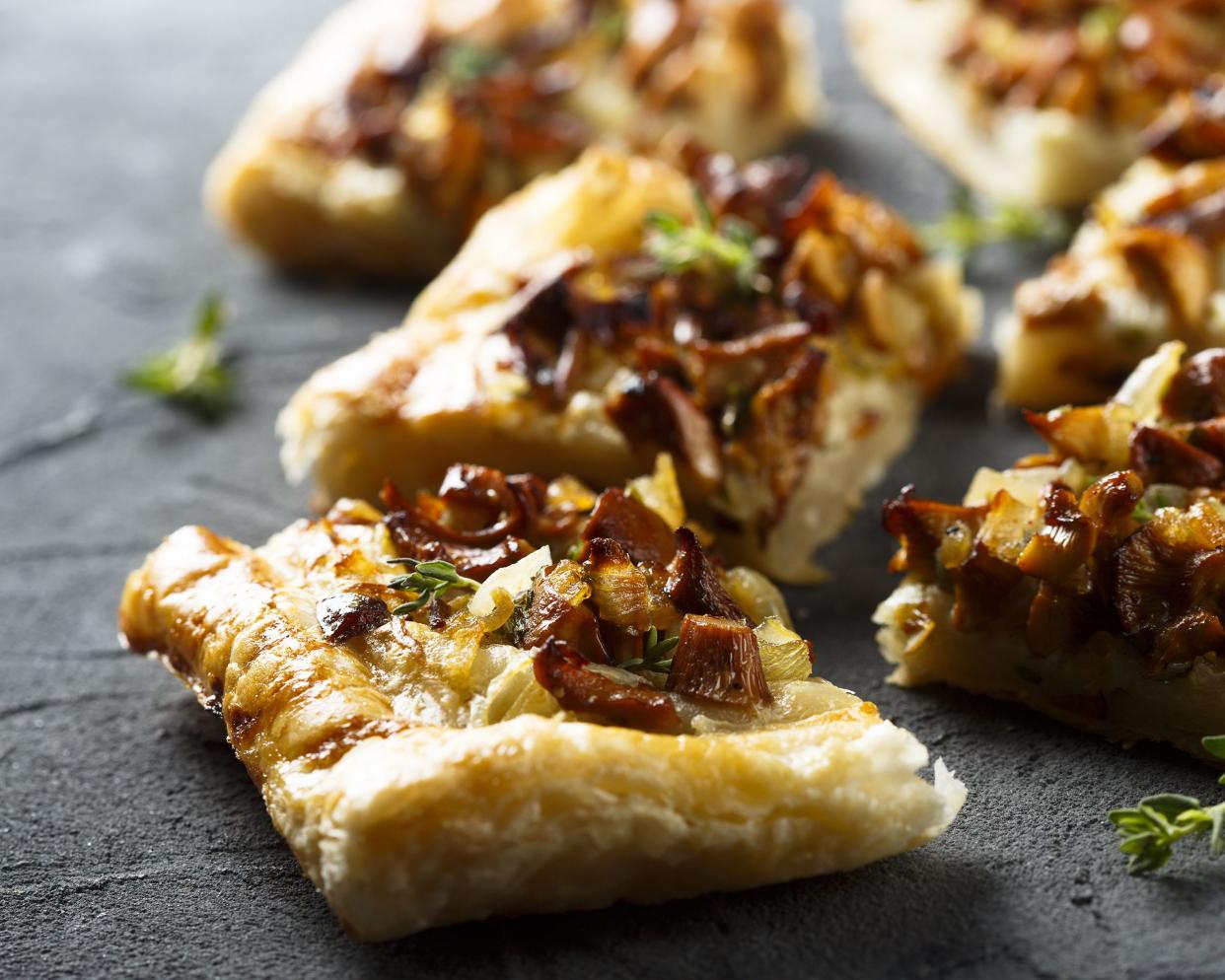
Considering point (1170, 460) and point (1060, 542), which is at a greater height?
point (1170, 460)

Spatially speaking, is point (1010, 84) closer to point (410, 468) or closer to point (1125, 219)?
point (1125, 219)

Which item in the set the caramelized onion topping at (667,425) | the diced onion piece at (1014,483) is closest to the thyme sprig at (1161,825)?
the diced onion piece at (1014,483)

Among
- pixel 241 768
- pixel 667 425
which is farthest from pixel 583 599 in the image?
pixel 667 425

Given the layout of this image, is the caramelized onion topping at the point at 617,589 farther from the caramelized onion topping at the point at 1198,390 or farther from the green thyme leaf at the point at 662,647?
the caramelized onion topping at the point at 1198,390

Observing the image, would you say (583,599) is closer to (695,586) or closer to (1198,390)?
(695,586)

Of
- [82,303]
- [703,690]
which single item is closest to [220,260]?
[82,303]
